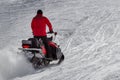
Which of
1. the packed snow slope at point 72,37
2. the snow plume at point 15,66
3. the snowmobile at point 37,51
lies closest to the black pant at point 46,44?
the snowmobile at point 37,51

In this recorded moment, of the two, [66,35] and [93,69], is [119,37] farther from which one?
[93,69]

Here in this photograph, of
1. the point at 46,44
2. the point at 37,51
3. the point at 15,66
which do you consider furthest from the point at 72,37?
the point at 15,66

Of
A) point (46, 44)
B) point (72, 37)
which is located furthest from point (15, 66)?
point (72, 37)

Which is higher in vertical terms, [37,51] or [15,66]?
[37,51]

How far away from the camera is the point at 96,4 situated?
22469 millimetres

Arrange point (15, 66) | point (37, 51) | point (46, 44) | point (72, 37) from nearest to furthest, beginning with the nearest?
point (15, 66) < point (37, 51) < point (46, 44) < point (72, 37)

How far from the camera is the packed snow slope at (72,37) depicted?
10852mm

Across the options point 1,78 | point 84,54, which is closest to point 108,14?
point 84,54

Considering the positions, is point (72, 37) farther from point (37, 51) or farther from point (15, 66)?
point (15, 66)

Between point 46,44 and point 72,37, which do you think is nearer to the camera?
point 46,44

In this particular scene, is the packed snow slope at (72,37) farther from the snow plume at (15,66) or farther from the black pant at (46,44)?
the black pant at (46,44)

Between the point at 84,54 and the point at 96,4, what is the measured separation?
9822 mm

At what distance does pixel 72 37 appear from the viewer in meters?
15.9

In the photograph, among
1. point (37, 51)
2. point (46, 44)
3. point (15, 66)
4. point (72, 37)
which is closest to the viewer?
point (15, 66)
